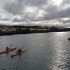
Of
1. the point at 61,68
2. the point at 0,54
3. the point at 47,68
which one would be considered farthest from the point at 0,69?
the point at 0,54

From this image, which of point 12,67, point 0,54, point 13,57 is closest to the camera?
point 12,67

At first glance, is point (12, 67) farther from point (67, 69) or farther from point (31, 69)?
point (67, 69)

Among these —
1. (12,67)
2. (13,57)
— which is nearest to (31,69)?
(12,67)

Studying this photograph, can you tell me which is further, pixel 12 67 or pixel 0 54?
pixel 0 54

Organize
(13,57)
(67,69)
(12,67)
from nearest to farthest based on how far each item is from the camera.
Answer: (67,69) < (12,67) < (13,57)

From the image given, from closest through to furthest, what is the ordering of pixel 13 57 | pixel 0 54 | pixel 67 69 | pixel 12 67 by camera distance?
pixel 67 69
pixel 12 67
pixel 13 57
pixel 0 54

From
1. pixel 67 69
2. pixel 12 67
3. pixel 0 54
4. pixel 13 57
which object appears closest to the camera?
pixel 67 69

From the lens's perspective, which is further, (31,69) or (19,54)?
(19,54)

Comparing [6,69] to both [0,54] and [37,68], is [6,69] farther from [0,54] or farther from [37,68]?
[0,54]

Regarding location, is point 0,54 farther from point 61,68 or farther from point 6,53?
point 61,68
